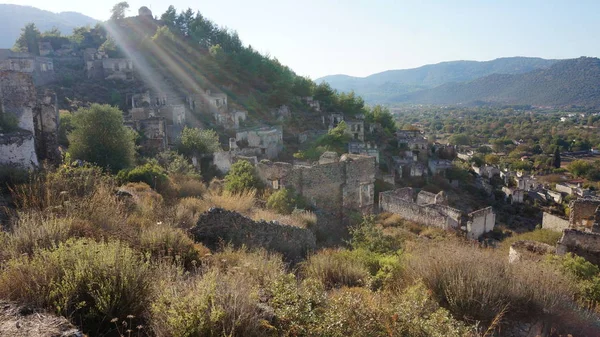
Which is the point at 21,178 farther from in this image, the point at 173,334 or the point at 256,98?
the point at 256,98

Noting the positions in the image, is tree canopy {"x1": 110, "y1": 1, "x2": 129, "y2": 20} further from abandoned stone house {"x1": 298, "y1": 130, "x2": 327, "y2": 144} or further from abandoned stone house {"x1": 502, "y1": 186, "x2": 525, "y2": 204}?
abandoned stone house {"x1": 502, "y1": 186, "x2": 525, "y2": 204}

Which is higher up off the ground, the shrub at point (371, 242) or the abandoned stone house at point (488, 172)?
the shrub at point (371, 242)

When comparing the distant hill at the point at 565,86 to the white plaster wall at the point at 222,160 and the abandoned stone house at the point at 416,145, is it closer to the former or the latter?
the abandoned stone house at the point at 416,145

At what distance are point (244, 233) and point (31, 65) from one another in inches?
1495

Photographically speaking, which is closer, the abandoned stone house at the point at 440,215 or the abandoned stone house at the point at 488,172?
the abandoned stone house at the point at 440,215

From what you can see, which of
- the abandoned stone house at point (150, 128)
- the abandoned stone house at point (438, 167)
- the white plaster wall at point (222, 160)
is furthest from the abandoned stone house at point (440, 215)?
the abandoned stone house at point (438, 167)

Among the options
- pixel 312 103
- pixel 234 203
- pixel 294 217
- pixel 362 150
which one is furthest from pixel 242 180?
pixel 312 103

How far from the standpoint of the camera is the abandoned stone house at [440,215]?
1745 cm

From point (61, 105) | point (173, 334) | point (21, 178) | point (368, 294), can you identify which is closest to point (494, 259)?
point (368, 294)

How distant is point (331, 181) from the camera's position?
14312 millimetres

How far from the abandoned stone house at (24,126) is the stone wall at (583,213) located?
1795 cm

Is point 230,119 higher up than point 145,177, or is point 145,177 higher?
point 230,119

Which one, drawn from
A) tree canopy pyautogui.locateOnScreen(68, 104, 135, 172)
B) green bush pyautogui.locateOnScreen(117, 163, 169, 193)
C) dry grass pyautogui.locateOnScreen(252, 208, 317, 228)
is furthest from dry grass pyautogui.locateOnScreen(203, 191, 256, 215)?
tree canopy pyautogui.locateOnScreen(68, 104, 135, 172)

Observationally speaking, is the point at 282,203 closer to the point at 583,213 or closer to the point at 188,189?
the point at 188,189
